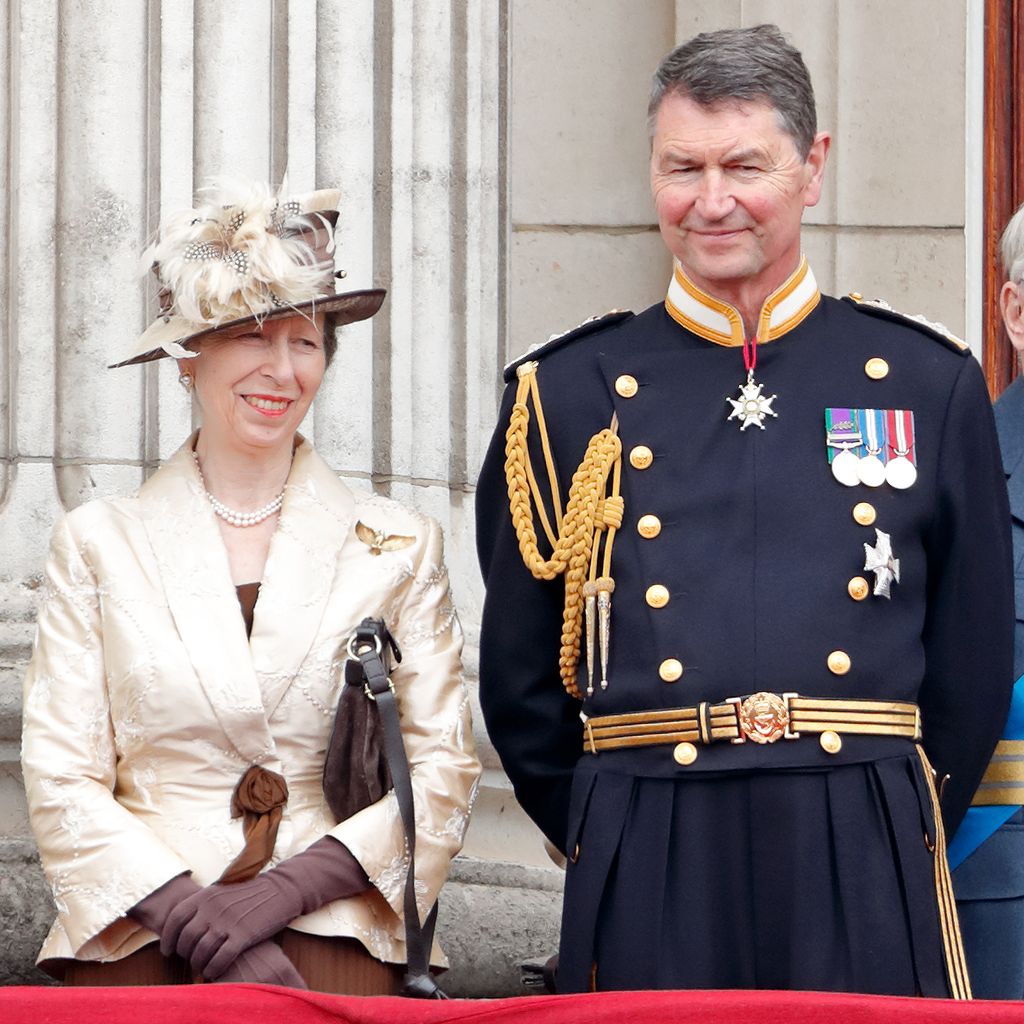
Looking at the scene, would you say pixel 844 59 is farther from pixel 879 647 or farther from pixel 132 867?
pixel 132 867

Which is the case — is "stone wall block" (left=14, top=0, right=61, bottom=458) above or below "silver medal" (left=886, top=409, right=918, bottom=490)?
above

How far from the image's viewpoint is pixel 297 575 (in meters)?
3.38

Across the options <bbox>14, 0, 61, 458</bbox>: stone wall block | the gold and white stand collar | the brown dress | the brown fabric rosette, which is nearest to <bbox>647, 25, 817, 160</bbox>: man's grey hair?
the gold and white stand collar

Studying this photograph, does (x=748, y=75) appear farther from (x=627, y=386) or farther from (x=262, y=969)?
(x=262, y=969)

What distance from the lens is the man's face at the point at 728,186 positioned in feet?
10.1

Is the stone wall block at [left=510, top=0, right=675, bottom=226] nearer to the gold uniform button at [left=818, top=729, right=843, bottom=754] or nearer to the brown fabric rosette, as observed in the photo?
the brown fabric rosette

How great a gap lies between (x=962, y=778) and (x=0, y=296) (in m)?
2.22

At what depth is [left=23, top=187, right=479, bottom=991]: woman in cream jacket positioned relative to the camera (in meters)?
3.16

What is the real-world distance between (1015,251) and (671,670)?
105 centimetres

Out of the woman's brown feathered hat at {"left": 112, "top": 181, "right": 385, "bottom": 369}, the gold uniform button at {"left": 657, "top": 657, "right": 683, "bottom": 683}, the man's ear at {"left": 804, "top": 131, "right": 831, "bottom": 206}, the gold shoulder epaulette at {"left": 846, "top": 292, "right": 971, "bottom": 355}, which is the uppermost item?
the man's ear at {"left": 804, "top": 131, "right": 831, "bottom": 206}

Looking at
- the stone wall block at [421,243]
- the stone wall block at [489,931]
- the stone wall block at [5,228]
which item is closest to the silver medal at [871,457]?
the stone wall block at [489,931]

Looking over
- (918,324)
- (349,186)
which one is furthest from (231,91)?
(918,324)

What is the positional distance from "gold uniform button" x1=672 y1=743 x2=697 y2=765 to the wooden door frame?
2.66m

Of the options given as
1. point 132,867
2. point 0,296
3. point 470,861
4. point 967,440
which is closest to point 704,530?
point 967,440
